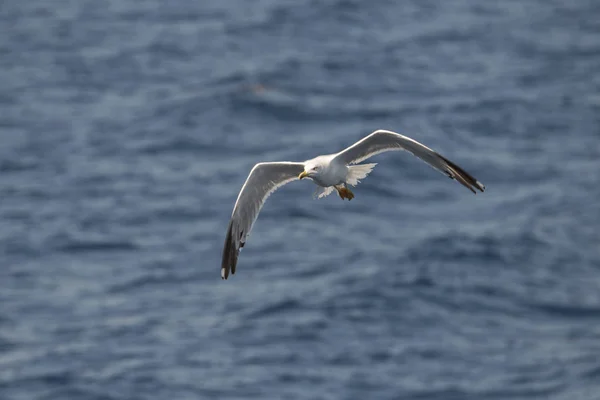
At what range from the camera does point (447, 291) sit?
116ft

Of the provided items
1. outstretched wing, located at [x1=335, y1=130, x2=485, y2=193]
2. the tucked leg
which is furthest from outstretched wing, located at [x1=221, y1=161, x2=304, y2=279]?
outstretched wing, located at [x1=335, y1=130, x2=485, y2=193]

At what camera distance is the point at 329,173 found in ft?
52.9

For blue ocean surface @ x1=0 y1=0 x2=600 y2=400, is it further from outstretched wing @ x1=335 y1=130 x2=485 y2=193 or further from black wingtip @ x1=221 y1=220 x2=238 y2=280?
outstretched wing @ x1=335 y1=130 x2=485 y2=193

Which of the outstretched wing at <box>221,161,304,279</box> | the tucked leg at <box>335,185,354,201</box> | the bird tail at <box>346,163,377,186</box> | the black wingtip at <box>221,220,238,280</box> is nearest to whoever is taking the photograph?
the bird tail at <box>346,163,377,186</box>

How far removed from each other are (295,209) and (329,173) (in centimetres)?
2225

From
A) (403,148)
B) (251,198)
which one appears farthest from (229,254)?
(403,148)

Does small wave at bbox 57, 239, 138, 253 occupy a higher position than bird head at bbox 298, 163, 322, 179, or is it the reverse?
small wave at bbox 57, 239, 138, 253

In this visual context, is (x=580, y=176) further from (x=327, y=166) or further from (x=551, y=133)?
(x=327, y=166)

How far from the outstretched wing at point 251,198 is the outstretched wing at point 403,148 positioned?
37.5 inches

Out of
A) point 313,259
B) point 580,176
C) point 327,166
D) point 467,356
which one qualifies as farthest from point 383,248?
point 327,166

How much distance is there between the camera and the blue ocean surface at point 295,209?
1286 inches

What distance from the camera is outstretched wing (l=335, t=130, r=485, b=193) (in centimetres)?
1576

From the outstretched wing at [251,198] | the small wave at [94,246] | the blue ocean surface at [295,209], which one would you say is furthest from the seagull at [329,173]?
the small wave at [94,246]

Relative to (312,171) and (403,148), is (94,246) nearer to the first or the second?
(312,171)
